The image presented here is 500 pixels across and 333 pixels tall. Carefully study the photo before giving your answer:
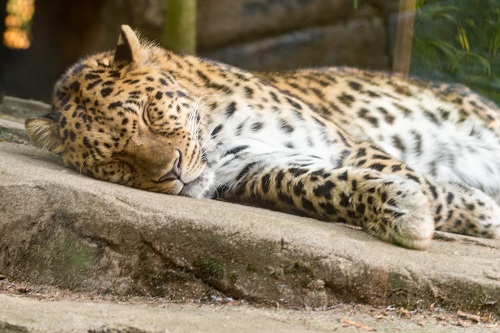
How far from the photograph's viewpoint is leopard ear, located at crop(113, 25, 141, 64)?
5066mm

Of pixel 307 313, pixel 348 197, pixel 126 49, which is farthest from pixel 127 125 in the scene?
pixel 307 313

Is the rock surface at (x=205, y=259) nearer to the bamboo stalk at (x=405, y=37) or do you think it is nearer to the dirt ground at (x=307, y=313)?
the dirt ground at (x=307, y=313)

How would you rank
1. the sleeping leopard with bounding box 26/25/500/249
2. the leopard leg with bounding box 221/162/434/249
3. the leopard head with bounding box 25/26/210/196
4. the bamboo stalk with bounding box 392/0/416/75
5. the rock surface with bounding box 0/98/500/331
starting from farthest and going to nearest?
the bamboo stalk with bounding box 392/0/416/75
the leopard head with bounding box 25/26/210/196
the sleeping leopard with bounding box 26/25/500/249
the leopard leg with bounding box 221/162/434/249
the rock surface with bounding box 0/98/500/331

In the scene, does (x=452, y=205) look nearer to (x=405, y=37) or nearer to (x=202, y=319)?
(x=405, y=37)

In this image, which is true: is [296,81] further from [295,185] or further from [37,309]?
[37,309]

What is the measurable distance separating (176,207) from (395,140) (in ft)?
9.22

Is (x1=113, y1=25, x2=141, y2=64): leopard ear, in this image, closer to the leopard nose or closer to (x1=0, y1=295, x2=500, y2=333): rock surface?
the leopard nose

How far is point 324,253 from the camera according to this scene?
374 centimetres

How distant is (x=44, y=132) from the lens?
203 inches

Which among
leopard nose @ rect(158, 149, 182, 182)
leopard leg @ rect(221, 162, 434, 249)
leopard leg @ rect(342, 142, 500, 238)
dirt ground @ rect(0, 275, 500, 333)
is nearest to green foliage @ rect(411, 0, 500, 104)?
leopard leg @ rect(342, 142, 500, 238)

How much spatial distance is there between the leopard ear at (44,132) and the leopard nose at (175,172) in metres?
0.94

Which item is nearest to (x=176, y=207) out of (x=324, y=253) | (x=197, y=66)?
(x=324, y=253)

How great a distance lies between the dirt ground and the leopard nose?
1012mm

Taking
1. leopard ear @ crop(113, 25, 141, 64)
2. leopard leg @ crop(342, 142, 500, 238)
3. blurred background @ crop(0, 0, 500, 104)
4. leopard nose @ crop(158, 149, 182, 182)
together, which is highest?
leopard ear @ crop(113, 25, 141, 64)
